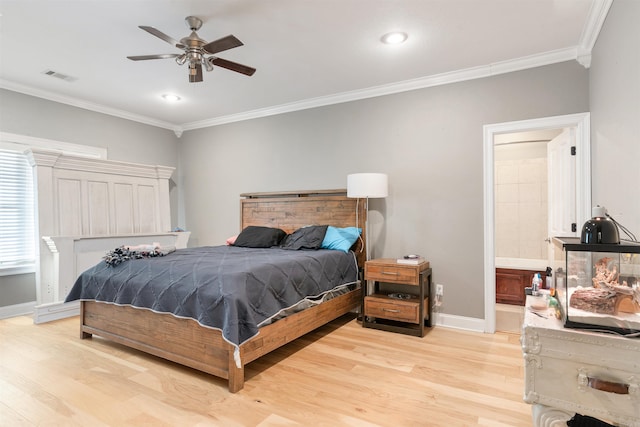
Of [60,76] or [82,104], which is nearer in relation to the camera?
[60,76]

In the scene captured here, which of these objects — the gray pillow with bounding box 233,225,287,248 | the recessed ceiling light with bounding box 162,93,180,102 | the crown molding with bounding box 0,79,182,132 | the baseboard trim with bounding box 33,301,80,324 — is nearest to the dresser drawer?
the gray pillow with bounding box 233,225,287,248

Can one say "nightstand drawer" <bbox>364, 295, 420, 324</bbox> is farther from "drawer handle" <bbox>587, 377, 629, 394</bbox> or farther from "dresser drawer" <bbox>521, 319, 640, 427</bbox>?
"drawer handle" <bbox>587, 377, 629, 394</bbox>

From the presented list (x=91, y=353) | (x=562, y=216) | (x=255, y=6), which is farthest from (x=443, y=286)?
(x=91, y=353)

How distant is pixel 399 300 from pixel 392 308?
0.10m

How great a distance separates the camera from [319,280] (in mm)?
3180

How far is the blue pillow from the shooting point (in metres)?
3.79

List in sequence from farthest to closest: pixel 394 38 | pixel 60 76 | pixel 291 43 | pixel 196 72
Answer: pixel 60 76
pixel 291 43
pixel 394 38
pixel 196 72

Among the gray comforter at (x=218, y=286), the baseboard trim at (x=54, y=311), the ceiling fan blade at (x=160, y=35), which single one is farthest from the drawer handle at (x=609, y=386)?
the baseboard trim at (x=54, y=311)

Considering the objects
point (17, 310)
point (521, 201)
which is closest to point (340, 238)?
point (521, 201)

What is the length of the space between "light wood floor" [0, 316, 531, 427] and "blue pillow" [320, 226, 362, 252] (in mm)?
979

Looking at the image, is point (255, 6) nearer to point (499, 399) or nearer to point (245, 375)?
point (245, 375)

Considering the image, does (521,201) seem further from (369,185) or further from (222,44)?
(222,44)

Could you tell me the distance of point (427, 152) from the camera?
12.2 ft

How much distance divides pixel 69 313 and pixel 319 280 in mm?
2981
